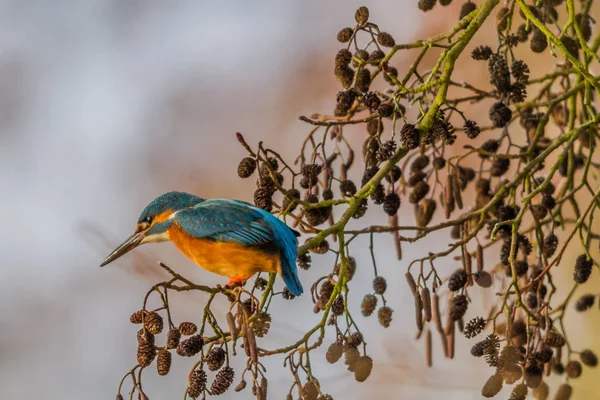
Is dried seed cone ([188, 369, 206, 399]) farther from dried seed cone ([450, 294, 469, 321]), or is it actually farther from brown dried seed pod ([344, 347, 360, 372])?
dried seed cone ([450, 294, 469, 321])

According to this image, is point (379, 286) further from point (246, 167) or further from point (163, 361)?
point (163, 361)

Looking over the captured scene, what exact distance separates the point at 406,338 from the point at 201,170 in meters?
1.29

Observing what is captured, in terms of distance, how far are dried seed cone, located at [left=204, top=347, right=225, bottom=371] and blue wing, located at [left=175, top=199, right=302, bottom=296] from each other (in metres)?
0.24

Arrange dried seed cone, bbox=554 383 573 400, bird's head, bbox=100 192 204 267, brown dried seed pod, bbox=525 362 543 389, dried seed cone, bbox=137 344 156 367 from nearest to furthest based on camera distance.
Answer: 1. dried seed cone, bbox=137 344 156 367
2. brown dried seed pod, bbox=525 362 543 389
3. dried seed cone, bbox=554 383 573 400
4. bird's head, bbox=100 192 204 267

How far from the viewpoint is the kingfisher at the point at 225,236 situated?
183cm

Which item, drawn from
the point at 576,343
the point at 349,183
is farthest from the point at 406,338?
the point at 349,183

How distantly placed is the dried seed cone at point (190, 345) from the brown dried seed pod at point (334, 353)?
275 millimetres

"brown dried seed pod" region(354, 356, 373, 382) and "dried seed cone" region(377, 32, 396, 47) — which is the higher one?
"dried seed cone" region(377, 32, 396, 47)

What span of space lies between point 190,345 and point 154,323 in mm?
72

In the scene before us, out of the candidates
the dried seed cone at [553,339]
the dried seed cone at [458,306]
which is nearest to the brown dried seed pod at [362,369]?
the dried seed cone at [458,306]

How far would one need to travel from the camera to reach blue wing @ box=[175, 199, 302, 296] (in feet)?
5.97

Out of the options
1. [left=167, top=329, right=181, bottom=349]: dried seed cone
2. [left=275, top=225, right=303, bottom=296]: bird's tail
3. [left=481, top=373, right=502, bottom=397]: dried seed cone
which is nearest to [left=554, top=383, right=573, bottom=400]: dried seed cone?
[left=481, top=373, right=502, bottom=397]: dried seed cone

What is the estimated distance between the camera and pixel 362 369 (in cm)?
171

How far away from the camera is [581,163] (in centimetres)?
223
